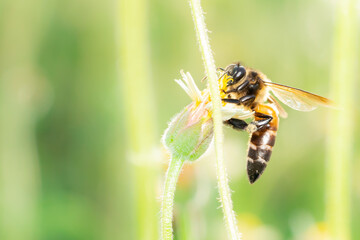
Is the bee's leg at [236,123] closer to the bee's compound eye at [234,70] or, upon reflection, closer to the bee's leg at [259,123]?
the bee's leg at [259,123]

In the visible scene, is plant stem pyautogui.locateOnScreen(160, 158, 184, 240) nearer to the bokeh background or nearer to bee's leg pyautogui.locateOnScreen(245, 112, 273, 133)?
bee's leg pyautogui.locateOnScreen(245, 112, 273, 133)

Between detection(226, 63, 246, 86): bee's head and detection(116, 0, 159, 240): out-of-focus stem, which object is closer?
detection(226, 63, 246, 86): bee's head

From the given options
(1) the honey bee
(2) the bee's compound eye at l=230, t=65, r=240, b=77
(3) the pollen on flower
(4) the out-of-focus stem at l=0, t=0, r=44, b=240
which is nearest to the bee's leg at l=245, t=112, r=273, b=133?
(1) the honey bee

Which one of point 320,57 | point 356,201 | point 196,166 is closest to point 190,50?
point 320,57

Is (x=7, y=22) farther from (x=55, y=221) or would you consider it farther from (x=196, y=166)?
(x=196, y=166)

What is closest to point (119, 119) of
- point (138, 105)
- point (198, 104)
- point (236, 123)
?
point (138, 105)

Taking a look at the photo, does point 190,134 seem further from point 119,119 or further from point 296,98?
point 119,119

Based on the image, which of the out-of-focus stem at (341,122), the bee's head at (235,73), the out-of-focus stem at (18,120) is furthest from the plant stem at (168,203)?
the out-of-focus stem at (18,120)

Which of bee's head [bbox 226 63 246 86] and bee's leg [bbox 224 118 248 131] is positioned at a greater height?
bee's head [bbox 226 63 246 86]

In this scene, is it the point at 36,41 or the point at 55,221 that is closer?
the point at 55,221
